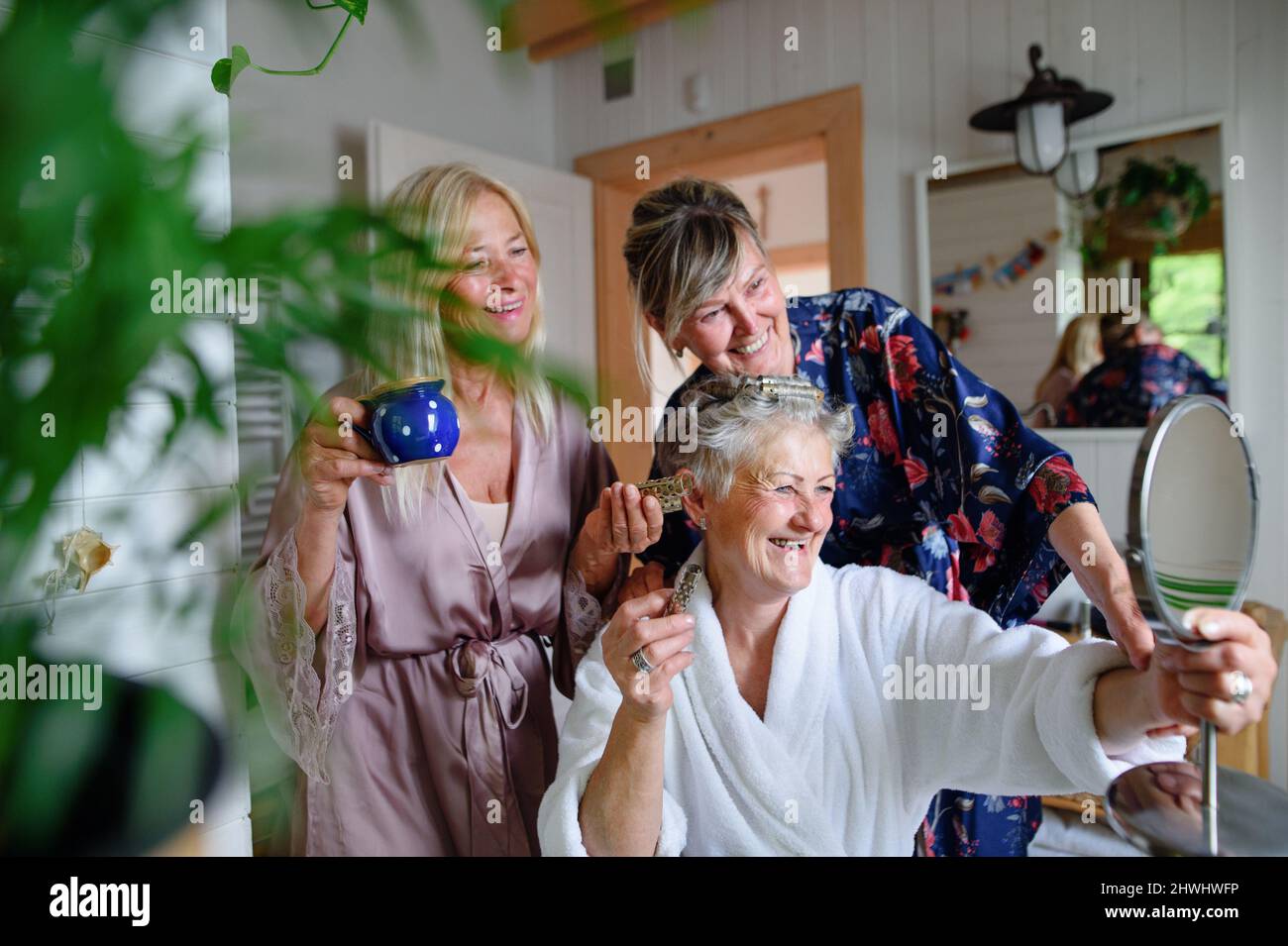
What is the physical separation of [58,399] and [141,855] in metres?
0.37

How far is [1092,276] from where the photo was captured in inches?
55.2

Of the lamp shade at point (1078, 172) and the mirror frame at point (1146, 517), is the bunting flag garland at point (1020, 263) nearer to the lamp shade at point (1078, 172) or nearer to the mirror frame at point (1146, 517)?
the lamp shade at point (1078, 172)

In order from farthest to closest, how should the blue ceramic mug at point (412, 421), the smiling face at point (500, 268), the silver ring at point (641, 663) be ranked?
the smiling face at point (500, 268)
the silver ring at point (641, 663)
the blue ceramic mug at point (412, 421)

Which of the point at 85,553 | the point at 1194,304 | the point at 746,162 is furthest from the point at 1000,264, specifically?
the point at 85,553

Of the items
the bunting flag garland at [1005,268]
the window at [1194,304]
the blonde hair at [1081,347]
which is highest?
the bunting flag garland at [1005,268]

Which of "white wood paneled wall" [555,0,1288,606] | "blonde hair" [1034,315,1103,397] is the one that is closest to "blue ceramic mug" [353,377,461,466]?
"blonde hair" [1034,315,1103,397]

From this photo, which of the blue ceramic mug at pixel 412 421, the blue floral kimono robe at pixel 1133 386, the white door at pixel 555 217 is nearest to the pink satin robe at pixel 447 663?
the blue ceramic mug at pixel 412 421

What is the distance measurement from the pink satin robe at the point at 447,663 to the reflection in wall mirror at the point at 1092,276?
722 mm

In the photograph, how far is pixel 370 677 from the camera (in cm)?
76

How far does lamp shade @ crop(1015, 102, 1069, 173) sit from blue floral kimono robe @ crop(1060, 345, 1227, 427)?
18.0 inches

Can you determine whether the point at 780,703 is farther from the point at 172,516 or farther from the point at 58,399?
the point at 58,399

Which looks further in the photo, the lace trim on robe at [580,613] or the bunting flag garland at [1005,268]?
the bunting flag garland at [1005,268]

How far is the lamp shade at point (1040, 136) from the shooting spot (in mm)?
1543
